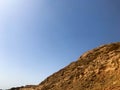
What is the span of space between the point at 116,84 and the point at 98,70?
4956 millimetres

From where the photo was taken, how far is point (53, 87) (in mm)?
34062

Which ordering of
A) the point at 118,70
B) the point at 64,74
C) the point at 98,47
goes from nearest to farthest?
the point at 118,70 → the point at 64,74 → the point at 98,47

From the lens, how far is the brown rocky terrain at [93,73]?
90.1 feet

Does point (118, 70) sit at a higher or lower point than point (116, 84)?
higher

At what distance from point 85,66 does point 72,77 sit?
2.33 metres

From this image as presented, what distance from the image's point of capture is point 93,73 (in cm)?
3061

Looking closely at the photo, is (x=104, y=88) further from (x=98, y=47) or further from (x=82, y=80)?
(x=98, y=47)

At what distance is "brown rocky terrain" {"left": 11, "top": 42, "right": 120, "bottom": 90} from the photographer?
27453 millimetres

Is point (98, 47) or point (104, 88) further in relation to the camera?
point (98, 47)

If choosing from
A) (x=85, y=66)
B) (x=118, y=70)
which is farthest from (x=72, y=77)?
(x=118, y=70)

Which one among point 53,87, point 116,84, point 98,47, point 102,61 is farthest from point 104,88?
point 98,47

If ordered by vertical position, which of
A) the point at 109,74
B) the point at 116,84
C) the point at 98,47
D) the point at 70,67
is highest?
the point at 98,47

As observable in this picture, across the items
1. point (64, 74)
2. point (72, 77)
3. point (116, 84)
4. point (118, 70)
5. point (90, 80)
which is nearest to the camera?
point (116, 84)

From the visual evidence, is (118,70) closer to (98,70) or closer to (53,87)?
(98,70)
